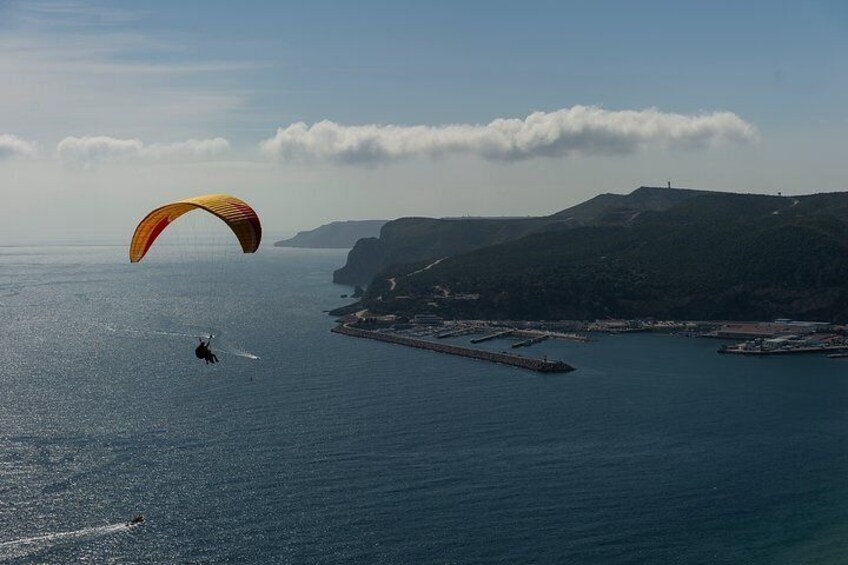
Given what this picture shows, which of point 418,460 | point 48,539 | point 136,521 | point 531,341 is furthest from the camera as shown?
point 531,341

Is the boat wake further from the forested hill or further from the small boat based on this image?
the forested hill

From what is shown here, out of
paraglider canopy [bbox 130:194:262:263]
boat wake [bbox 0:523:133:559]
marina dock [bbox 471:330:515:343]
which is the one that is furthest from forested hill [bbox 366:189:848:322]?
paraglider canopy [bbox 130:194:262:263]

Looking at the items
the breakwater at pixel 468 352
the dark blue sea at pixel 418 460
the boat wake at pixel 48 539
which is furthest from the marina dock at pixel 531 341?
the boat wake at pixel 48 539

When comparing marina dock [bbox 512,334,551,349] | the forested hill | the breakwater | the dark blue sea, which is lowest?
the dark blue sea

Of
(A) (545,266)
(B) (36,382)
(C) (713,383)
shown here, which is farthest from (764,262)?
(B) (36,382)

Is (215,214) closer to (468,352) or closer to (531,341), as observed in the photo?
(468,352)

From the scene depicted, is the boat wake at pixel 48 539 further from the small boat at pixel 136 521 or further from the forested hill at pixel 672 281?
the forested hill at pixel 672 281

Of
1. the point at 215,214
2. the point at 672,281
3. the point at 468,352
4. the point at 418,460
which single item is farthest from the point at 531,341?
the point at 215,214

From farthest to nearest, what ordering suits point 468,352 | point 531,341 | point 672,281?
1. point 672,281
2. point 531,341
3. point 468,352
